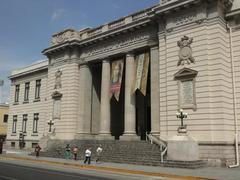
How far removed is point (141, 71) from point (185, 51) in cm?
652

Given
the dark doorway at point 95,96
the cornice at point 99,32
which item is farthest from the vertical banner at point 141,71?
the dark doorway at point 95,96

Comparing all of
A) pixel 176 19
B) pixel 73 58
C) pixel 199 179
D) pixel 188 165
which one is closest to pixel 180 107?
pixel 188 165

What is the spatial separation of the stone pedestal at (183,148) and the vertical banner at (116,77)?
11.8 metres

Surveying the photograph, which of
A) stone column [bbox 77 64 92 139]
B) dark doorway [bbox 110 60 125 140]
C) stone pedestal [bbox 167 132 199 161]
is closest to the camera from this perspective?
stone pedestal [bbox 167 132 199 161]

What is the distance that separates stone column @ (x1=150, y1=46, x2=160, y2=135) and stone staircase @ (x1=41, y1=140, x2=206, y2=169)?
1845mm

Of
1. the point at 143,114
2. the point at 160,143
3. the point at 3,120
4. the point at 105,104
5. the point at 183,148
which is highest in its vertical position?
the point at 105,104

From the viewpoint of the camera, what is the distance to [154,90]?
104 ft

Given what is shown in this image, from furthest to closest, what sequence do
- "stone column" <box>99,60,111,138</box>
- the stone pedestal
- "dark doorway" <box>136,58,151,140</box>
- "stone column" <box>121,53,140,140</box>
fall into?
"dark doorway" <box>136,58,151,140</box> → "stone column" <box>99,60,111,138</box> → "stone column" <box>121,53,140,140</box> → the stone pedestal

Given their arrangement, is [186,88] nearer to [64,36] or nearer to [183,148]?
[183,148]

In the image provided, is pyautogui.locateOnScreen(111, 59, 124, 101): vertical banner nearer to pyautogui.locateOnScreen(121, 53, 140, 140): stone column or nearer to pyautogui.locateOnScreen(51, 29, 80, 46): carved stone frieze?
pyautogui.locateOnScreen(121, 53, 140, 140): stone column

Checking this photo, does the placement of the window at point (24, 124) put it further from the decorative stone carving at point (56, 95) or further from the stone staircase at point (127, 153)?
the stone staircase at point (127, 153)

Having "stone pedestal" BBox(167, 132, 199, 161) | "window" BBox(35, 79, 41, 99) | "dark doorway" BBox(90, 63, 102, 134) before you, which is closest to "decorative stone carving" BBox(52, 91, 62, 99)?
"dark doorway" BBox(90, 63, 102, 134)

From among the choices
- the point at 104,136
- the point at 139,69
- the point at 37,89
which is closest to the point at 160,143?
the point at 139,69

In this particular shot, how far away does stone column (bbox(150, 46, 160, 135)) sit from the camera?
3078 centimetres
